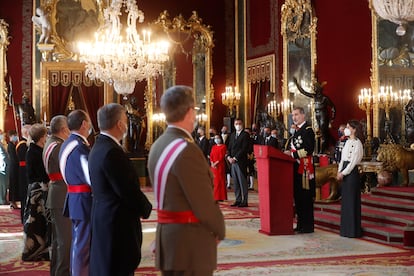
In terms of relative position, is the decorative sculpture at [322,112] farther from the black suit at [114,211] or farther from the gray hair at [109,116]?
the black suit at [114,211]

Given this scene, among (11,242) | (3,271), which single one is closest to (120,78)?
(11,242)

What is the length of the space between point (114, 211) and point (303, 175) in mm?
5100

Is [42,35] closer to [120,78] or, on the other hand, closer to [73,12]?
[73,12]

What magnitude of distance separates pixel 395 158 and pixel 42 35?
1067cm

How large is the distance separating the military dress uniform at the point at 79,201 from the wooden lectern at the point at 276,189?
393 centimetres

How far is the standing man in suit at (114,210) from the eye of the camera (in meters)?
4.31

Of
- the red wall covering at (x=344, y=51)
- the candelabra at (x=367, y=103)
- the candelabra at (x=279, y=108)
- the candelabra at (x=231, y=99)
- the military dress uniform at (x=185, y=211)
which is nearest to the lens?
the military dress uniform at (x=185, y=211)

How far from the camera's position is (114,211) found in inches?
171

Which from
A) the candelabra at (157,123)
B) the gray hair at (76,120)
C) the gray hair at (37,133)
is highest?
the candelabra at (157,123)

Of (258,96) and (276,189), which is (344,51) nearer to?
(258,96)

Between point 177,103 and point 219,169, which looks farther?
point 219,169

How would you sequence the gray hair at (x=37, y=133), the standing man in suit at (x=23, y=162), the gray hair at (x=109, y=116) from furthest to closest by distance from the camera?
the standing man in suit at (x=23, y=162) < the gray hair at (x=37, y=133) < the gray hair at (x=109, y=116)

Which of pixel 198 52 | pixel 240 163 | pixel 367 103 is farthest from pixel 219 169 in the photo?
pixel 198 52

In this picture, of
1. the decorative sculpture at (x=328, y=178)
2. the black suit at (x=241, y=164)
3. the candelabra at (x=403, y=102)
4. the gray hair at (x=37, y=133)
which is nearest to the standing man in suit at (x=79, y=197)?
the gray hair at (x=37, y=133)
